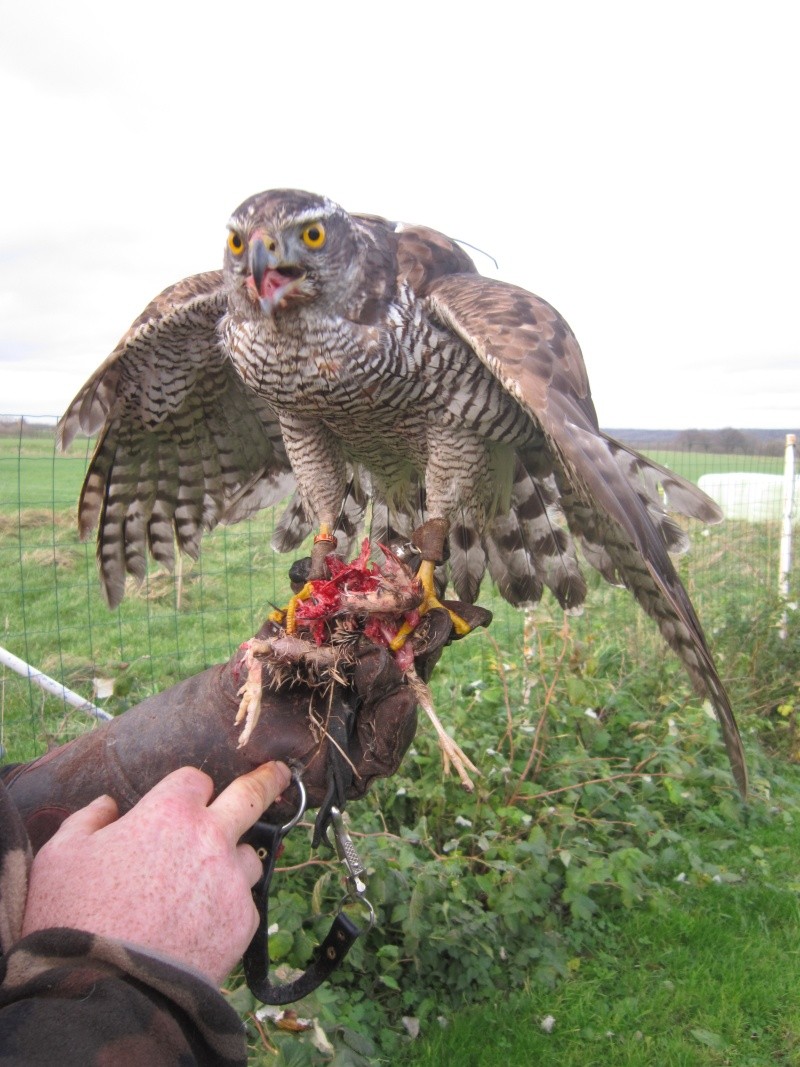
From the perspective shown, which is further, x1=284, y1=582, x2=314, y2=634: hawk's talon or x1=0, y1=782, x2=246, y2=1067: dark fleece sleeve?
x1=284, y1=582, x2=314, y2=634: hawk's talon

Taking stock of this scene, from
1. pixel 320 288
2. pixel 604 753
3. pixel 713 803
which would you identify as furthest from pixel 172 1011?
pixel 713 803

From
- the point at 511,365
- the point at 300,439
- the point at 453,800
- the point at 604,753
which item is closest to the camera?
the point at 511,365

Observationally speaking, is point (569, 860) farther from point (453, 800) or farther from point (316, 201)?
point (316, 201)

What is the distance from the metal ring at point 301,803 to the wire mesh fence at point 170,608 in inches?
72.5

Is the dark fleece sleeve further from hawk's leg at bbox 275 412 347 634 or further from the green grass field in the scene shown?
hawk's leg at bbox 275 412 347 634

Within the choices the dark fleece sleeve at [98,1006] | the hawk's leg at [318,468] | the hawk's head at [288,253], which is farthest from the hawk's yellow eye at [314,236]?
the dark fleece sleeve at [98,1006]

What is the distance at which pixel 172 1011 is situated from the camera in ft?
3.36

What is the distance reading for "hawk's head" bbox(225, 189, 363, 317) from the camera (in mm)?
2406

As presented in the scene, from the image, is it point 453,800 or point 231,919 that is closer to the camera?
point 231,919

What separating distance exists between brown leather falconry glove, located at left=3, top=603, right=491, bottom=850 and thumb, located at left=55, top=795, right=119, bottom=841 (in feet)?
1.15

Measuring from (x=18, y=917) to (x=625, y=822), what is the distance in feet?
10.2

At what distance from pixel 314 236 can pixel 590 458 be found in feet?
3.68

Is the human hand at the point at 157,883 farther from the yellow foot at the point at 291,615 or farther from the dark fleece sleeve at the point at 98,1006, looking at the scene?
the yellow foot at the point at 291,615

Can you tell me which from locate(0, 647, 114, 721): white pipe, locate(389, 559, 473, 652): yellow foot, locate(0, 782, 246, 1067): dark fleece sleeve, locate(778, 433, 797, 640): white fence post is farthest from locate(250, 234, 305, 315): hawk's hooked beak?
locate(778, 433, 797, 640): white fence post
